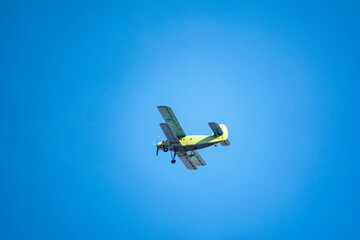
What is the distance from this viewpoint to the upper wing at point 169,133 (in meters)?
44.2

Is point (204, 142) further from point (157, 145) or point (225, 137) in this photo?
point (157, 145)

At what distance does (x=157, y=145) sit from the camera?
48812 mm

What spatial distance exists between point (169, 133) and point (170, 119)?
5.15 feet

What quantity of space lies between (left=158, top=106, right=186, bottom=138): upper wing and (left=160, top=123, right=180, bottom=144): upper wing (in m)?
0.66

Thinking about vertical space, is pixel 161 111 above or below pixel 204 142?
above

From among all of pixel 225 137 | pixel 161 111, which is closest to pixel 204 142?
pixel 225 137

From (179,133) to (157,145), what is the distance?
3775mm

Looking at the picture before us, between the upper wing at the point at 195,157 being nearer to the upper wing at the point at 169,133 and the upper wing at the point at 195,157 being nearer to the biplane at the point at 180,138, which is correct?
the biplane at the point at 180,138

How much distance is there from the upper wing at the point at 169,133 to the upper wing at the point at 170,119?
661 millimetres

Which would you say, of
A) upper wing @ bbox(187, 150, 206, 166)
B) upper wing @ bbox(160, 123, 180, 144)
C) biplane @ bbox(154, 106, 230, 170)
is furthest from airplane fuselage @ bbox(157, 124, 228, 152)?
upper wing @ bbox(187, 150, 206, 166)

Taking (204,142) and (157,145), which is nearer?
(204,142)

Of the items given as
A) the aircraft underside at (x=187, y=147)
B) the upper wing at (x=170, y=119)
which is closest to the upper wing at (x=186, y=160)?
the aircraft underside at (x=187, y=147)

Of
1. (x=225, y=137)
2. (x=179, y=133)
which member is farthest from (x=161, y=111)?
(x=225, y=137)

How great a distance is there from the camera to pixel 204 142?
45.7 meters
